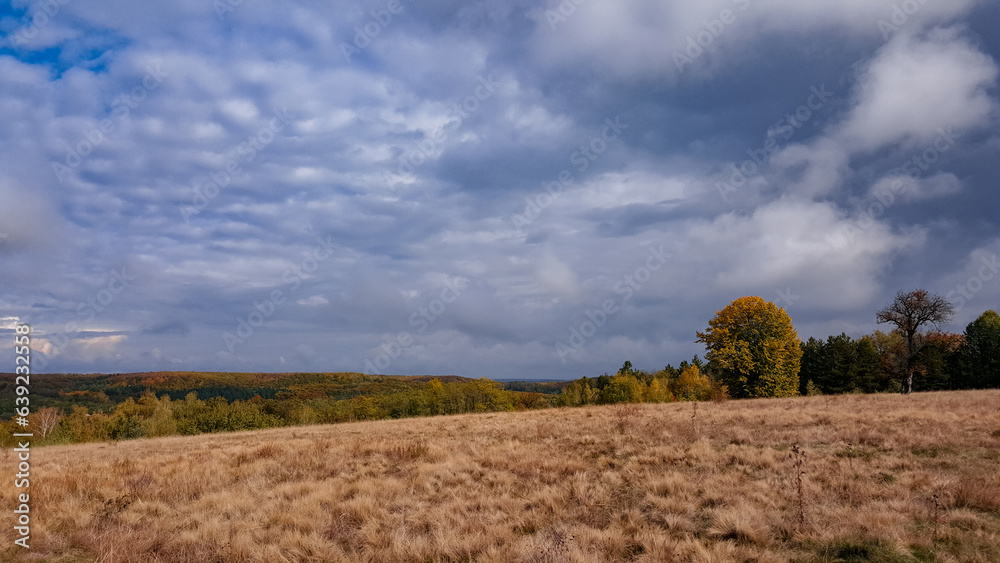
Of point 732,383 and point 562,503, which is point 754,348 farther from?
point 562,503

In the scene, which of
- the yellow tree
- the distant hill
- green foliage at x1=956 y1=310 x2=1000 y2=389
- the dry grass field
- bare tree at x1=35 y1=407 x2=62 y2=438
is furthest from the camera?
the distant hill

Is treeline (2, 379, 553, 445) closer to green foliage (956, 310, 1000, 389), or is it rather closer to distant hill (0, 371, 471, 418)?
distant hill (0, 371, 471, 418)

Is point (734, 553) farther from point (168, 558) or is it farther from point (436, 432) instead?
point (436, 432)

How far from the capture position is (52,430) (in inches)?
2255

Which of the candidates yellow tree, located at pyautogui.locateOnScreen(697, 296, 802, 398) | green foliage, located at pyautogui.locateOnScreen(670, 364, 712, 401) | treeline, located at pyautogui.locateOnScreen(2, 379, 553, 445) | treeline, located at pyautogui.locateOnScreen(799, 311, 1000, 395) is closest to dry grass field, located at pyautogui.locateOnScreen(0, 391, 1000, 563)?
yellow tree, located at pyautogui.locateOnScreen(697, 296, 802, 398)

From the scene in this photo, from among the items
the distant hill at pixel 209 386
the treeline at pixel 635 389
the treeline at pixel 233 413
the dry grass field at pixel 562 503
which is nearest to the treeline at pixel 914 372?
the treeline at pixel 635 389

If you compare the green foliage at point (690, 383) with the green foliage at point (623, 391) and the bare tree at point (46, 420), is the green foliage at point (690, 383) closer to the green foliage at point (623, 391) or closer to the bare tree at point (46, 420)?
the green foliage at point (623, 391)

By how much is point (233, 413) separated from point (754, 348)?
66543 millimetres

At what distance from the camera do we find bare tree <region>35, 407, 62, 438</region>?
56694 millimetres

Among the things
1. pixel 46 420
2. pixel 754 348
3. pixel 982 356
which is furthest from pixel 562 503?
pixel 982 356

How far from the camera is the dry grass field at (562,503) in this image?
6129mm

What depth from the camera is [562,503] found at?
838cm

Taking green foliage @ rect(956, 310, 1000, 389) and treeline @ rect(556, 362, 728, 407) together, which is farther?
treeline @ rect(556, 362, 728, 407)

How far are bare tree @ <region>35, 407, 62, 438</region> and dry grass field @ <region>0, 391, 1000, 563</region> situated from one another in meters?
60.5
